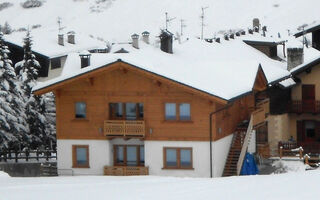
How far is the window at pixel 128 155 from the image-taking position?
34.7m

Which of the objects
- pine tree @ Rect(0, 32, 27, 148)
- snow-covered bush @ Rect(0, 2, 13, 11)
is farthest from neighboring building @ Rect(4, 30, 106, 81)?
snow-covered bush @ Rect(0, 2, 13, 11)

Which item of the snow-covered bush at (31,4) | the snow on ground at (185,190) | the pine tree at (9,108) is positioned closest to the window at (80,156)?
the pine tree at (9,108)

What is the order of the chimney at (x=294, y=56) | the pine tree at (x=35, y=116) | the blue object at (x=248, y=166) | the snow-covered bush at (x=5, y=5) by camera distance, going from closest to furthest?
1. the blue object at (x=248, y=166)
2. the pine tree at (x=35, y=116)
3. the chimney at (x=294, y=56)
4. the snow-covered bush at (x=5, y=5)

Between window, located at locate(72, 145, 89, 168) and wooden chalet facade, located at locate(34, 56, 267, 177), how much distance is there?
0.05 meters

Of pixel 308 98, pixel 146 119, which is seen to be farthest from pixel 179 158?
pixel 308 98

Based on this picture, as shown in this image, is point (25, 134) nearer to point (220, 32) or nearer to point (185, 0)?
point (220, 32)

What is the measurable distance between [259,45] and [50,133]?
18.2m

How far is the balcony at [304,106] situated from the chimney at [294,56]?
9.69 feet

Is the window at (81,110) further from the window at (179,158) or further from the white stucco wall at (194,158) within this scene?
the window at (179,158)

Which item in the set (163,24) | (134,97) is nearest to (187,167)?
(134,97)

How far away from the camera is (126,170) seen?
3391cm

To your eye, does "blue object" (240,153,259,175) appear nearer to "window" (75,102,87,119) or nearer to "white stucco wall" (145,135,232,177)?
"white stucco wall" (145,135,232,177)

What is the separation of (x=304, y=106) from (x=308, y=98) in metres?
0.87

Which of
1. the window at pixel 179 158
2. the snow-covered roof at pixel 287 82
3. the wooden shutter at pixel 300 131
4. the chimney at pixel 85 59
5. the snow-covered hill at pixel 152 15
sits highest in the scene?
the snow-covered hill at pixel 152 15
